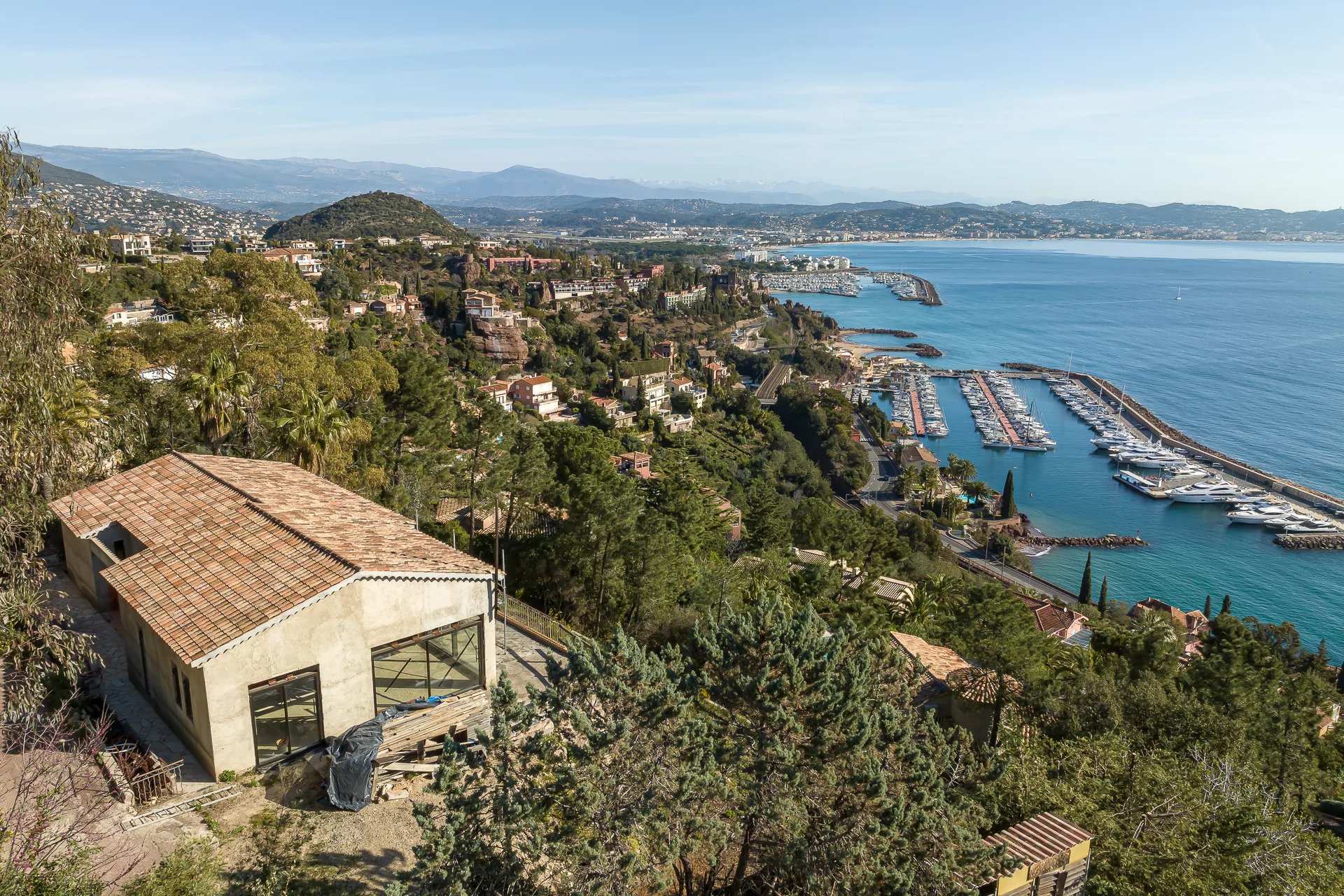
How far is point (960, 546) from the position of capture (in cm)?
4691

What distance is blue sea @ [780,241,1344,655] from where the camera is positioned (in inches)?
1694

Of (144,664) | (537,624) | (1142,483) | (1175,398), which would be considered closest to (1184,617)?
(1142,483)

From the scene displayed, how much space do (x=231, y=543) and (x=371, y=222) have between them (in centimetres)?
12545

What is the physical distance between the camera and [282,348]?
15398mm

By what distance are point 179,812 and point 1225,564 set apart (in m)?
51.2

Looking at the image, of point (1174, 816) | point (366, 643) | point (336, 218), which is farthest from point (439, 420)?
point (336, 218)

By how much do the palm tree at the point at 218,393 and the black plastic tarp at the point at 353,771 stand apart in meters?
8.21

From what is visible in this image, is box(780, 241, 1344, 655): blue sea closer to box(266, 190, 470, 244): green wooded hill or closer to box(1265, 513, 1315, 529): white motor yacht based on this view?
box(1265, 513, 1315, 529): white motor yacht

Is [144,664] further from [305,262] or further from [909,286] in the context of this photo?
[909,286]

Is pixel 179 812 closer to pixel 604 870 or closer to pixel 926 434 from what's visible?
pixel 604 870

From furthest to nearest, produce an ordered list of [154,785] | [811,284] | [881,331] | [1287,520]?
[811,284]
[881,331]
[1287,520]
[154,785]

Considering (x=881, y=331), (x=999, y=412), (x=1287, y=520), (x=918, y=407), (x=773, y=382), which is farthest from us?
(x=881, y=331)

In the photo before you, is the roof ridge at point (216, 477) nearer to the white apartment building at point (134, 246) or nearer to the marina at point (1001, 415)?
the white apartment building at point (134, 246)

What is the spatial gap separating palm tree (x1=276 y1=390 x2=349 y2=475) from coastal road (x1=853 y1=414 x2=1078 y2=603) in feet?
105
